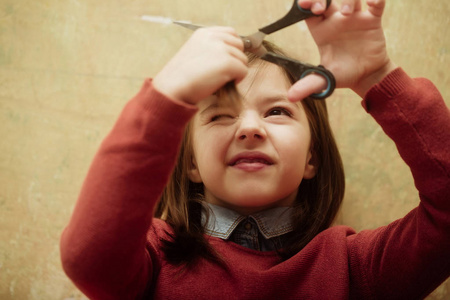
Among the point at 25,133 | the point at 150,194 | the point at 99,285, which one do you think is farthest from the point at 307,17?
the point at 25,133

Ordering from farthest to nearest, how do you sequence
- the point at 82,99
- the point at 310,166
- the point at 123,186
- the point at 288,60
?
the point at 82,99
the point at 310,166
the point at 288,60
the point at 123,186

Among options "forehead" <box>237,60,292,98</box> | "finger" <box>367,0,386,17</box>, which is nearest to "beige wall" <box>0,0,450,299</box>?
"forehead" <box>237,60,292,98</box>

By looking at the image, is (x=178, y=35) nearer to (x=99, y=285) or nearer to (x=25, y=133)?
(x=25, y=133)

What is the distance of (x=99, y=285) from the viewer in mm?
549

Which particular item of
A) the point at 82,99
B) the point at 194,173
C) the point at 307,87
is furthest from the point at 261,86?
the point at 82,99

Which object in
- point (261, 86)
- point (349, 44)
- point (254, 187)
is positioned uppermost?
point (349, 44)

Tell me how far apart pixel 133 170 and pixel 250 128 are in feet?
0.74

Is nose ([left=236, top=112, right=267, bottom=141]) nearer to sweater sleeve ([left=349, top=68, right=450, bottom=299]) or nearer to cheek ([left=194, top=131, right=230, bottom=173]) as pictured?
cheek ([left=194, top=131, right=230, bottom=173])

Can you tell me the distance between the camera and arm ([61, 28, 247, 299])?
520mm

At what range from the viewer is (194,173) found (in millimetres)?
825

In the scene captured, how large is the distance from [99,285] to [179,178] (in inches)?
13.4

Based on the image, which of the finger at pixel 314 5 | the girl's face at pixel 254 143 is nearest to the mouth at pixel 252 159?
the girl's face at pixel 254 143

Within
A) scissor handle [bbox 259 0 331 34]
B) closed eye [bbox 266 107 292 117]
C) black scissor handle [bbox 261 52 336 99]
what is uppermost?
scissor handle [bbox 259 0 331 34]

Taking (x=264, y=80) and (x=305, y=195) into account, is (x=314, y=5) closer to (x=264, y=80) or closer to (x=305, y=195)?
(x=264, y=80)
